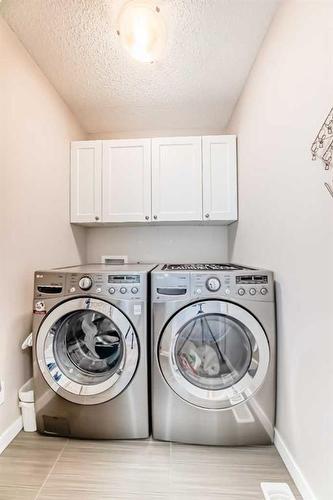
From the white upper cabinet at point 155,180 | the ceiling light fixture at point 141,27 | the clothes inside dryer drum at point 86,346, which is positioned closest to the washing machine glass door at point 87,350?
the clothes inside dryer drum at point 86,346

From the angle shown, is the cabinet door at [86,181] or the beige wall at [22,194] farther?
the cabinet door at [86,181]

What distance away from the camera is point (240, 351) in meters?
1.52

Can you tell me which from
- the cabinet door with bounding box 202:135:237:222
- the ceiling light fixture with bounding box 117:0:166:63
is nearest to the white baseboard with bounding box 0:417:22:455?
the cabinet door with bounding box 202:135:237:222

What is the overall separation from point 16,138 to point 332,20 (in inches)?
64.3

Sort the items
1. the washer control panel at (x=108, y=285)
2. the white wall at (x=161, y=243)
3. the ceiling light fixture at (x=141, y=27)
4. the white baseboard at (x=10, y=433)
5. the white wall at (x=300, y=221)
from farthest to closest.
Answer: the white wall at (x=161, y=243) < the washer control panel at (x=108, y=285) < the white baseboard at (x=10, y=433) < the ceiling light fixture at (x=141, y=27) < the white wall at (x=300, y=221)

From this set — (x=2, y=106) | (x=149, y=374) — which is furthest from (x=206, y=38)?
(x=149, y=374)

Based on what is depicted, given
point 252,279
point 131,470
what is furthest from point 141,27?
point 131,470

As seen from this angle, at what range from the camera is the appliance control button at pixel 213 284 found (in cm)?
148

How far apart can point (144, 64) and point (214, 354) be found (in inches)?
77.0

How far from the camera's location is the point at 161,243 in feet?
8.78

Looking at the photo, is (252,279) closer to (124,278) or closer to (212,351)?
(212,351)

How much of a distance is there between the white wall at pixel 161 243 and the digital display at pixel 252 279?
118cm

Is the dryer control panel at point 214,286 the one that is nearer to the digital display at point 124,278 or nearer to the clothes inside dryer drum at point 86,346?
the digital display at point 124,278

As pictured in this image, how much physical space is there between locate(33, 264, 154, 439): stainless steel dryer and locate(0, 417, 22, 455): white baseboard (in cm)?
14
